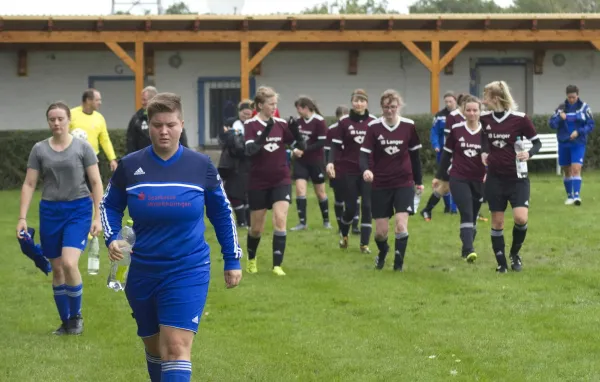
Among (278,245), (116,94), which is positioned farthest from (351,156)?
(116,94)

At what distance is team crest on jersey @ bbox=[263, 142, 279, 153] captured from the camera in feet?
43.6

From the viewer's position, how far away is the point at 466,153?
13992mm

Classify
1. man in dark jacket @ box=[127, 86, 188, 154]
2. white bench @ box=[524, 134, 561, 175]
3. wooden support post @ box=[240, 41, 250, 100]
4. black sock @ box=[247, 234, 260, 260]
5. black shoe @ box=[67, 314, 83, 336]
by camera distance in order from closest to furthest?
black shoe @ box=[67, 314, 83, 336] < black sock @ box=[247, 234, 260, 260] < man in dark jacket @ box=[127, 86, 188, 154] < white bench @ box=[524, 134, 561, 175] < wooden support post @ box=[240, 41, 250, 100]

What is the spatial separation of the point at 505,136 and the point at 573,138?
867 cm

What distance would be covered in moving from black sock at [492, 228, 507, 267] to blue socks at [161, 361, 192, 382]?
6974 millimetres

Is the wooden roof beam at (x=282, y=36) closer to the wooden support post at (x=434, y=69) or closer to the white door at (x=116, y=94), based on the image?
the wooden support post at (x=434, y=69)

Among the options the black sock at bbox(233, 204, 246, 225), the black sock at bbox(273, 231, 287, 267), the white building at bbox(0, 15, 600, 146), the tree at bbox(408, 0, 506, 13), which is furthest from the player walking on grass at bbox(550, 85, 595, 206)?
the tree at bbox(408, 0, 506, 13)

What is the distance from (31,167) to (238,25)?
61.8 ft

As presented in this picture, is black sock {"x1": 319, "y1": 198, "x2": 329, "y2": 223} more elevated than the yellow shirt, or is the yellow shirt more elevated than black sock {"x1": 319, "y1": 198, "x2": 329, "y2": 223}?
the yellow shirt

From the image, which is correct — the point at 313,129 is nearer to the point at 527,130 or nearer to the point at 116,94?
the point at 527,130

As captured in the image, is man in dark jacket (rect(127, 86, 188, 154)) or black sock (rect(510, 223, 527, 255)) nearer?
black sock (rect(510, 223, 527, 255))

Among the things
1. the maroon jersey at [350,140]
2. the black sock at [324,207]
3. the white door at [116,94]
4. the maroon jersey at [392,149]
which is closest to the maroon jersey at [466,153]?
the maroon jersey at [392,149]

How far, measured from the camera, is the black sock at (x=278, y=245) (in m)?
13.5

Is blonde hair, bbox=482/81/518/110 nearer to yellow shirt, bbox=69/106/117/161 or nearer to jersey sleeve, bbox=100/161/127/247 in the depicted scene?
yellow shirt, bbox=69/106/117/161
